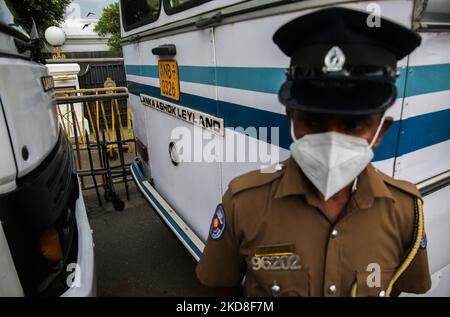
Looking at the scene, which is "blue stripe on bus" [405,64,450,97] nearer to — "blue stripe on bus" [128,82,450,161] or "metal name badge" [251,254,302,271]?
"blue stripe on bus" [128,82,450,161]

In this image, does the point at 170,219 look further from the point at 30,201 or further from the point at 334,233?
the point at 334,233

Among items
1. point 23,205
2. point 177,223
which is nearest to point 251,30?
point 23,205

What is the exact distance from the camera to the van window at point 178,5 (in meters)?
1.99

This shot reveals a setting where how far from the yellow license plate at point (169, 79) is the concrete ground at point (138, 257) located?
44.4 inches

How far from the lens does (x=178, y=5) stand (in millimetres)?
2207

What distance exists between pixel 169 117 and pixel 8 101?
1.40 m

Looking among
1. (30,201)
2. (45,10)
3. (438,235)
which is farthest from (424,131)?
(45,10)

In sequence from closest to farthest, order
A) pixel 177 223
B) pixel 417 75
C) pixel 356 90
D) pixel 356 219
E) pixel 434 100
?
pixel 356 90
pixel 356 219
pixel 417 75
pixel 434 100
pixel 177 223

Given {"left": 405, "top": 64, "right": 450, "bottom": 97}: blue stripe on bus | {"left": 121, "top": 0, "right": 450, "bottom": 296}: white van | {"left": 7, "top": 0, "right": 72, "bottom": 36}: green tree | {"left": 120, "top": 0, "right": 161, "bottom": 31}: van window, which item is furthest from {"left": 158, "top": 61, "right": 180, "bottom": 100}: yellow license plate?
{"left": 7, "top": 0, "right": 72, "bottom": 36}: green tree

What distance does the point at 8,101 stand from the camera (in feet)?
4.50

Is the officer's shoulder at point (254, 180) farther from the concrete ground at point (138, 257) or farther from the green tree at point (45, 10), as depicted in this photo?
the green tree at point (45, 10)

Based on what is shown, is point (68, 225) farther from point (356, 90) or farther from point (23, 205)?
point (356, 90)

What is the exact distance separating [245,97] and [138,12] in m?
1.93

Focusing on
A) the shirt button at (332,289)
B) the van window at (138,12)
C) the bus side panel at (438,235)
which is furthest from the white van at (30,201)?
the bus side panel at (438,235)
